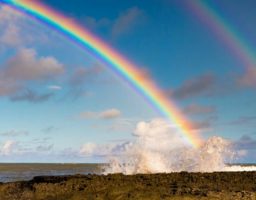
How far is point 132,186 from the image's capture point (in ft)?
99.2

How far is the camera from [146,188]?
29.3 meters

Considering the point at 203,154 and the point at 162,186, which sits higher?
the point at 203,154

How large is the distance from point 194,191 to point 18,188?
15.5m

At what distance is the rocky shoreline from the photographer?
2683cm

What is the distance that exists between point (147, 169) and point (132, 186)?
27.4 metres

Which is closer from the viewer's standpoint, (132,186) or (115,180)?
(132,186)

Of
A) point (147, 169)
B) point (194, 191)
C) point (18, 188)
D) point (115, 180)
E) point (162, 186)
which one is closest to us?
point (194, 191)

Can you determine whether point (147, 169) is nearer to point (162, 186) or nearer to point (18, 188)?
point (18, 188)

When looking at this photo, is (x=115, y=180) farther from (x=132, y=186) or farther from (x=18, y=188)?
(x=18, y=188)

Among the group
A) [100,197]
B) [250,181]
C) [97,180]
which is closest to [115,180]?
[97,180]

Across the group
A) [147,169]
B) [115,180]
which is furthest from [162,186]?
[147,169]

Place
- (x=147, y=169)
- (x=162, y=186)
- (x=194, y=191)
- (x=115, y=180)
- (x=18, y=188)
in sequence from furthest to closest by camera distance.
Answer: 1. (x=147, y=169)
2. (x=18, y=188)
3. (x=115, y=180)
4. (x=162, y=186)
5. (x=194, y=191)

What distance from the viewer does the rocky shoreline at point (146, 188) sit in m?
26.8

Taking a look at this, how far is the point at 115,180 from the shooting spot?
32.7 m
